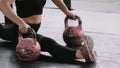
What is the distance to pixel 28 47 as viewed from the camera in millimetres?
1841

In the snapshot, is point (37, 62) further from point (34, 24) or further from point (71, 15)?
point (71, 15)

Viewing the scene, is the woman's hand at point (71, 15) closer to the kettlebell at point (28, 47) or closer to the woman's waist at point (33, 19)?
the woman's waist at point (33, 19)

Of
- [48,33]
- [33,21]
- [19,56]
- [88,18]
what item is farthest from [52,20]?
[19,56]

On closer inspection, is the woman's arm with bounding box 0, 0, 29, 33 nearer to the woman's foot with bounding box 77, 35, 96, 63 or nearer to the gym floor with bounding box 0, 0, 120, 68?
the gym floor with bounding box 0, 0, 120, 68

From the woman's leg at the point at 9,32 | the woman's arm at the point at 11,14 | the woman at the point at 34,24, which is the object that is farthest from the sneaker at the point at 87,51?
the woman's leg at the point at 9,32

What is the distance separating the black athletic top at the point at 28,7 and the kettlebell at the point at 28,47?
248 mm

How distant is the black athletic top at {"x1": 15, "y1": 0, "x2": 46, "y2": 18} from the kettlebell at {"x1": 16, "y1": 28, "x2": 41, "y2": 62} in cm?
25

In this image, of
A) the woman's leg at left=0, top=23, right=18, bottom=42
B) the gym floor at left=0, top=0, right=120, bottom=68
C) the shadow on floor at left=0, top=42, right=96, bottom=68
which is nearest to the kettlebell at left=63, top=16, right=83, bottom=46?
the gym floor at left=0, top=0, right=120, bottom=68

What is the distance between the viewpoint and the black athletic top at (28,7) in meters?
2.04

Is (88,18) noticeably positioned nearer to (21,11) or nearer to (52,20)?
(52,20)

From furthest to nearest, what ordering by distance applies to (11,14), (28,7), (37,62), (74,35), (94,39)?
(94,39), (74,35), (28,7), (37,62), (11,14)

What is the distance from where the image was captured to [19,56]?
1929mm

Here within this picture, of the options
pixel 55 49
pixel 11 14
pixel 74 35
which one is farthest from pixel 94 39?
pixel 11 14

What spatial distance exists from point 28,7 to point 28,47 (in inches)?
14.1
